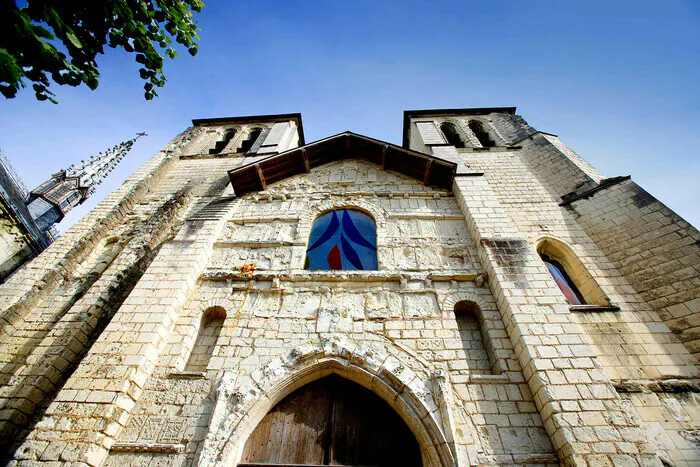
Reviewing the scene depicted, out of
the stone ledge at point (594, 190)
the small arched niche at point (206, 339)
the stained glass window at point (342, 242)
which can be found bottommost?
the small arched niche at point (206, 339)

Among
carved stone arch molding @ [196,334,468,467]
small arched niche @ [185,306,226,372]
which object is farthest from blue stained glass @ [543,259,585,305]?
small arched niche @ [185,306,226,372]

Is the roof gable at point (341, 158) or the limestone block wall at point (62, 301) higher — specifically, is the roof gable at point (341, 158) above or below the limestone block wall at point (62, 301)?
above

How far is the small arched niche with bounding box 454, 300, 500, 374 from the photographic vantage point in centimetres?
434

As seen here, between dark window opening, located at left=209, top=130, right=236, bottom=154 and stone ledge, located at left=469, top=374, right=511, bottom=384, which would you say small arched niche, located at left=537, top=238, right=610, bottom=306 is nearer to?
stone ledge, located at left=469, top=374, right=511, bottom=384

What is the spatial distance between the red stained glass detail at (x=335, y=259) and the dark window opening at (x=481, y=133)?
26.1 ft

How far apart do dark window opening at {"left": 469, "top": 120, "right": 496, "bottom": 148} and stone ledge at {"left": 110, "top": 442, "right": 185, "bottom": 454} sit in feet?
38.2

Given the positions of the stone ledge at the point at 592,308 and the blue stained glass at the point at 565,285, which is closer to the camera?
the stone ledge at the point at 592,308

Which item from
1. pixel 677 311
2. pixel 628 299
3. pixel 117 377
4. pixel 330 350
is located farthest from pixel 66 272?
pixel 677 311

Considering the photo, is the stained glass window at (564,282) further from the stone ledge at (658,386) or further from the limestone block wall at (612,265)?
the stone ledge at (658,386)

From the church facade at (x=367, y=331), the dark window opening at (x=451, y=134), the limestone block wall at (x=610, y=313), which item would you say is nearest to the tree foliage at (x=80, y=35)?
the church facade at (x=367, y=331)

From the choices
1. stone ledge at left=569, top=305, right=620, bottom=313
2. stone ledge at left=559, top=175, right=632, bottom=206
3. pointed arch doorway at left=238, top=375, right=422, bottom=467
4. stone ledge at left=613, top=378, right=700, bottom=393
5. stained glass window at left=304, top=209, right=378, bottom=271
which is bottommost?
pointed arch doorway at left=238, top=375, right=422, bottom=467

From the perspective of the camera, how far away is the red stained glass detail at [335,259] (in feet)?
19.0

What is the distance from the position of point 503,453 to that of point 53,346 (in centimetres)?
648

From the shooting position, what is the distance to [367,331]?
462 cm
